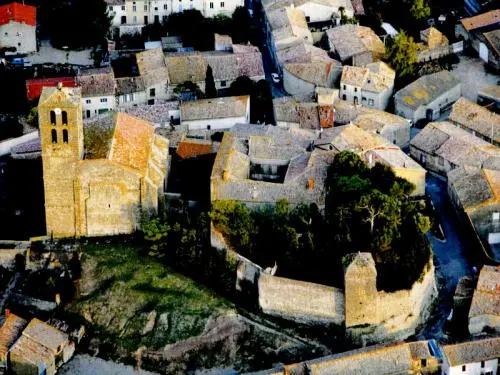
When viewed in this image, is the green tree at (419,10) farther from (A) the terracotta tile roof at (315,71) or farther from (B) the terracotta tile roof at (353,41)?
(A) the terracotta tile roof at (315,71)

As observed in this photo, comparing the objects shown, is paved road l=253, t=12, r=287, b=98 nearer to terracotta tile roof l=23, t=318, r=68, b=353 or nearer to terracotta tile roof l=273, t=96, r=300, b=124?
terracotta tile roof l=273, t=96, r=300, b=124

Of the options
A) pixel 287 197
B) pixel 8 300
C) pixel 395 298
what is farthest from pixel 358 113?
pixel 8 300

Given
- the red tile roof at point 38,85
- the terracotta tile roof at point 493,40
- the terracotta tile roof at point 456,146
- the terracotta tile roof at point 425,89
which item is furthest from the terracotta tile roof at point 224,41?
the terracotta tile roof at point 493,40

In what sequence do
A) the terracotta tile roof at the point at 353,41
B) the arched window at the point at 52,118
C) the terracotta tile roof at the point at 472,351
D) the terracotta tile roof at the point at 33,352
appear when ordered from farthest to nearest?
the terracotta tile roof at the point at 353,41 → the arched window at the point at 52,118 → the terracotta tile roof at the point at 33,352 → the terracotta tile roof at the point at 472,351

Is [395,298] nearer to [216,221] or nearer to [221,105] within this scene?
[216,221]

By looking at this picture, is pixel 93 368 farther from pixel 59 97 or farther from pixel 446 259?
pixel 446 259
